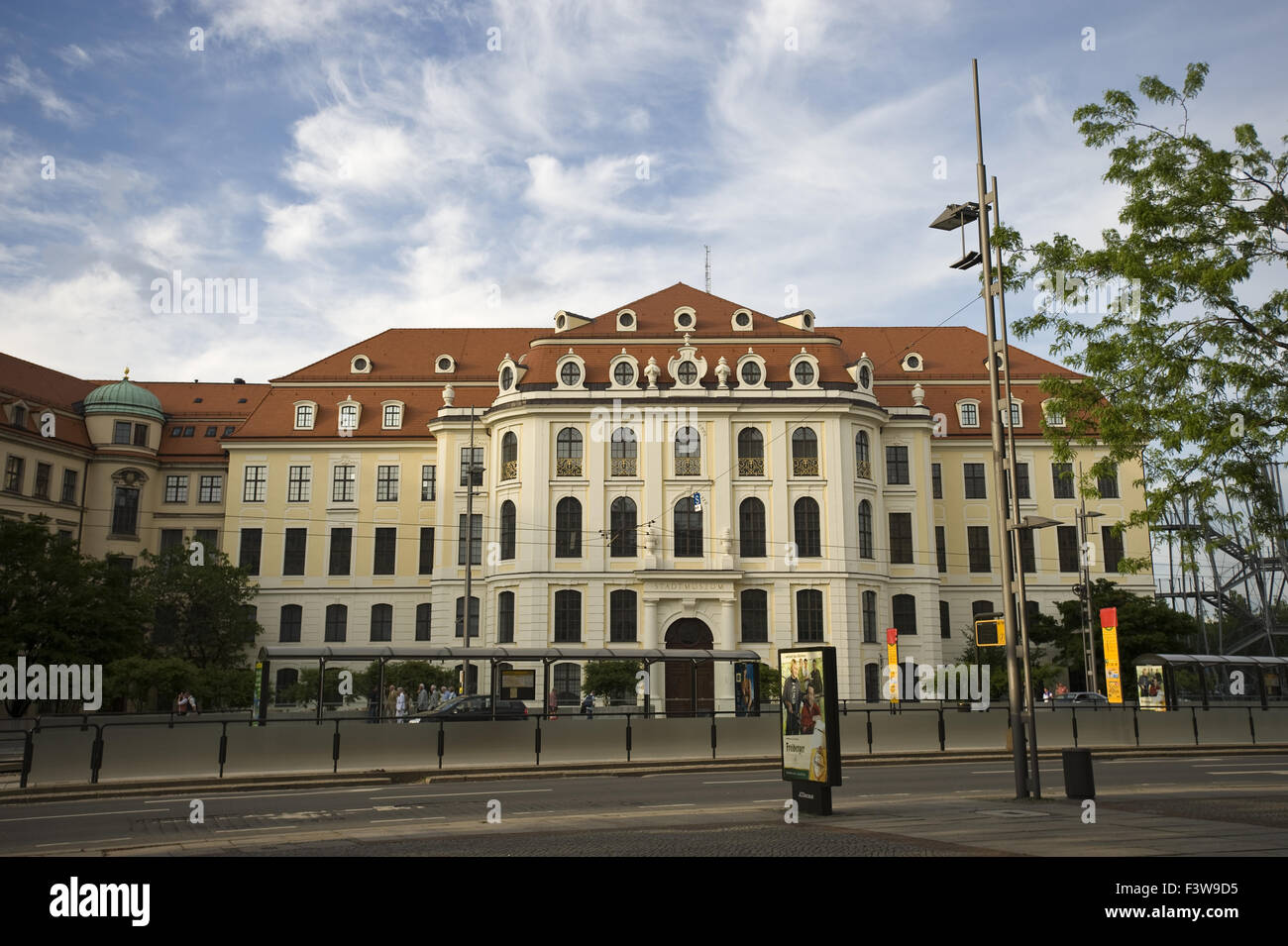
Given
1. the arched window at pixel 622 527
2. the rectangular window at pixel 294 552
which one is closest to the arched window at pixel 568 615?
the arched window at pixel 622 527

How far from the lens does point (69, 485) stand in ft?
203

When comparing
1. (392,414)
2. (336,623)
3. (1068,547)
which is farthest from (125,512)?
(1068,547)

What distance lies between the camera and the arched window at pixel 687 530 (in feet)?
173

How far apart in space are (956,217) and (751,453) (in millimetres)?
35662

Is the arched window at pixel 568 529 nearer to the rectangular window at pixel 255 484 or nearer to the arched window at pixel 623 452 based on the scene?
the arched window at pixel 623 452

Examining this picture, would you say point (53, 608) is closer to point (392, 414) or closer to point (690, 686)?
point (392, 414)

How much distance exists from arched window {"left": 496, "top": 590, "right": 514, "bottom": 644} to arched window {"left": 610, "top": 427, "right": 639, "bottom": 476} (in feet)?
27.2

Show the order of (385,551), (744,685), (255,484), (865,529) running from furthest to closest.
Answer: (255,484)
(385,551)
(865,529)
(744,685)

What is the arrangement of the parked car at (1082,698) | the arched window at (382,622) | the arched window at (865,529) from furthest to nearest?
the arched window at (382,622)
the arched window at (865,529)
the parked car at (1082,698)

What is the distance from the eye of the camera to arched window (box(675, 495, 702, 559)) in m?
52.7

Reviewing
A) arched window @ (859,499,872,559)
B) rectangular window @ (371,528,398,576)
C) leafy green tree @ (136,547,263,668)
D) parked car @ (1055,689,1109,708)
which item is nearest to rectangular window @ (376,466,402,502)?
rectangular window @ (371,528,398,576)

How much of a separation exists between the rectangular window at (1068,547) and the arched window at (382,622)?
39.0 metres
